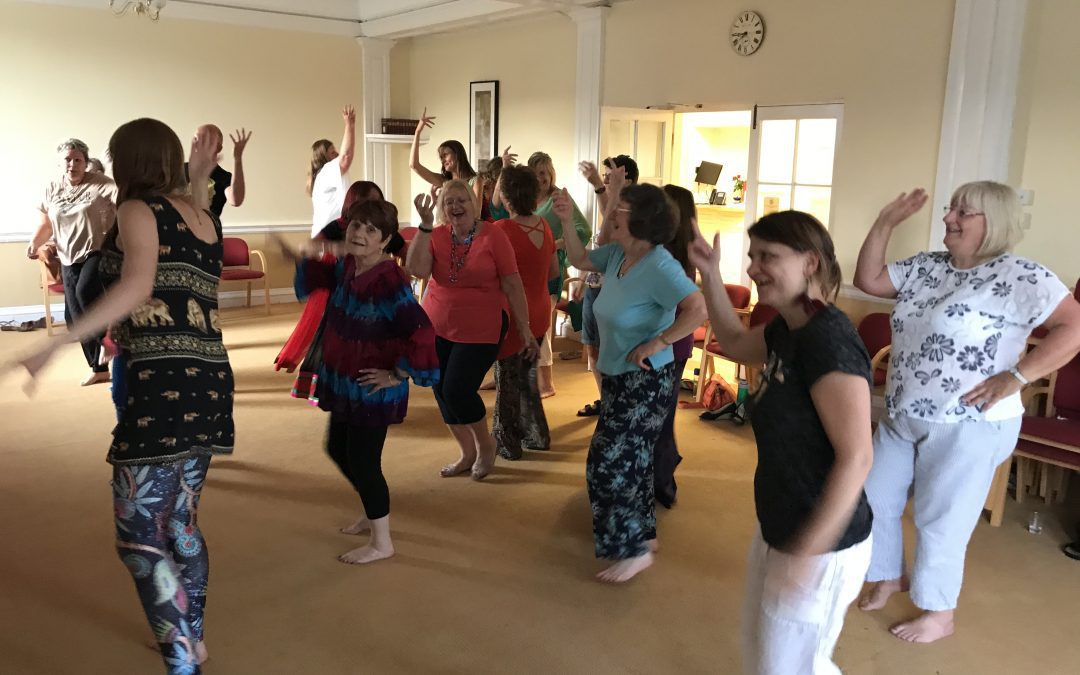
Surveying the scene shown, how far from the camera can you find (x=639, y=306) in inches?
115

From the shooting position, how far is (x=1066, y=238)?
425 centimetres

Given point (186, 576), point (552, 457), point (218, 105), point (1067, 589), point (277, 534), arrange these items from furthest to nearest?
point (218, 105) < point (552, 457) < point (277, 534) < point (1067, 589) < point (186, 576)

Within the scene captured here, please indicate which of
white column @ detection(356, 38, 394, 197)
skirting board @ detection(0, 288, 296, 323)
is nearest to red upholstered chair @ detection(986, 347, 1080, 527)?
skirting board @ detection(0, 288, 296, 323)

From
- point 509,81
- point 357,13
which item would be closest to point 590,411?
point 509,81

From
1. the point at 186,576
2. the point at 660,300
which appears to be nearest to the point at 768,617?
the point at 660,300

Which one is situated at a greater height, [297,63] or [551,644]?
[297,63]

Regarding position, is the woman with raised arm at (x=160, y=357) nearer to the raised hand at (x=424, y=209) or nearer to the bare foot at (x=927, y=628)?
the raised hand at (x=424, y=209)

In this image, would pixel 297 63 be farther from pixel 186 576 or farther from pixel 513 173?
pixel 186 576

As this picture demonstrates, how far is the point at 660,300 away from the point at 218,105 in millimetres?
6790

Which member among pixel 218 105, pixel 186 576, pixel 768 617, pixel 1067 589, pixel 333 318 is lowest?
pixel 1067 589

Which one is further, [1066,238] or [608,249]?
[1066,238]

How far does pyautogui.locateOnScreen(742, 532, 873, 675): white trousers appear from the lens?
1711 mm

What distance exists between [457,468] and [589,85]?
3.91 m

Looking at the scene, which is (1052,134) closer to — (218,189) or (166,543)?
(218,189)
